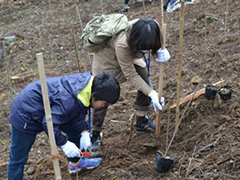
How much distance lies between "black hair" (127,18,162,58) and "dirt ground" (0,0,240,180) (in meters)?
0.36

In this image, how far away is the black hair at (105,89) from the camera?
2.14m

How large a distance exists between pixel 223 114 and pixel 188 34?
2.69 meters

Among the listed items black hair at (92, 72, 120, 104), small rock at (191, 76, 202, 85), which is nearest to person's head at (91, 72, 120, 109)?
black hair at (92, 72, 120, 104)

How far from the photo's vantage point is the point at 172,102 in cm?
345

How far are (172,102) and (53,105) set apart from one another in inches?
67.5

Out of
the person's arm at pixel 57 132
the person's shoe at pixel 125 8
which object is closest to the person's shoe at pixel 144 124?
the person's arm at pixel 57 132

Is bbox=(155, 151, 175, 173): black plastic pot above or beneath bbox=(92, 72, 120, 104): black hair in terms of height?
beneath

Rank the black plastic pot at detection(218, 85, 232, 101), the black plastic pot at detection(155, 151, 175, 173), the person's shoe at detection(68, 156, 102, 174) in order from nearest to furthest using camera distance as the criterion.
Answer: the black plastic pot at detection(155, 151, 175, 173), the person's shoe at detection(68, 156, 102, 174), the black plastic pot at detection(218, 85, 232, 101)

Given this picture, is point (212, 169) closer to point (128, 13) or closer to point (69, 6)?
point (128, 13)

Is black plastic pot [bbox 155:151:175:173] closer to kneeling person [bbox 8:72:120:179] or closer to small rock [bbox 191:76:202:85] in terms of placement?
kneeling person [bbox 8:72:120:179]

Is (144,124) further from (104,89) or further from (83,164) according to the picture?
(104,89)

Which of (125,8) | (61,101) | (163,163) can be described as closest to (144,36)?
(61,101)

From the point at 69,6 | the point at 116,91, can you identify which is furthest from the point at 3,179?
the point at 69,6

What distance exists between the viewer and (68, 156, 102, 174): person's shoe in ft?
8.87
